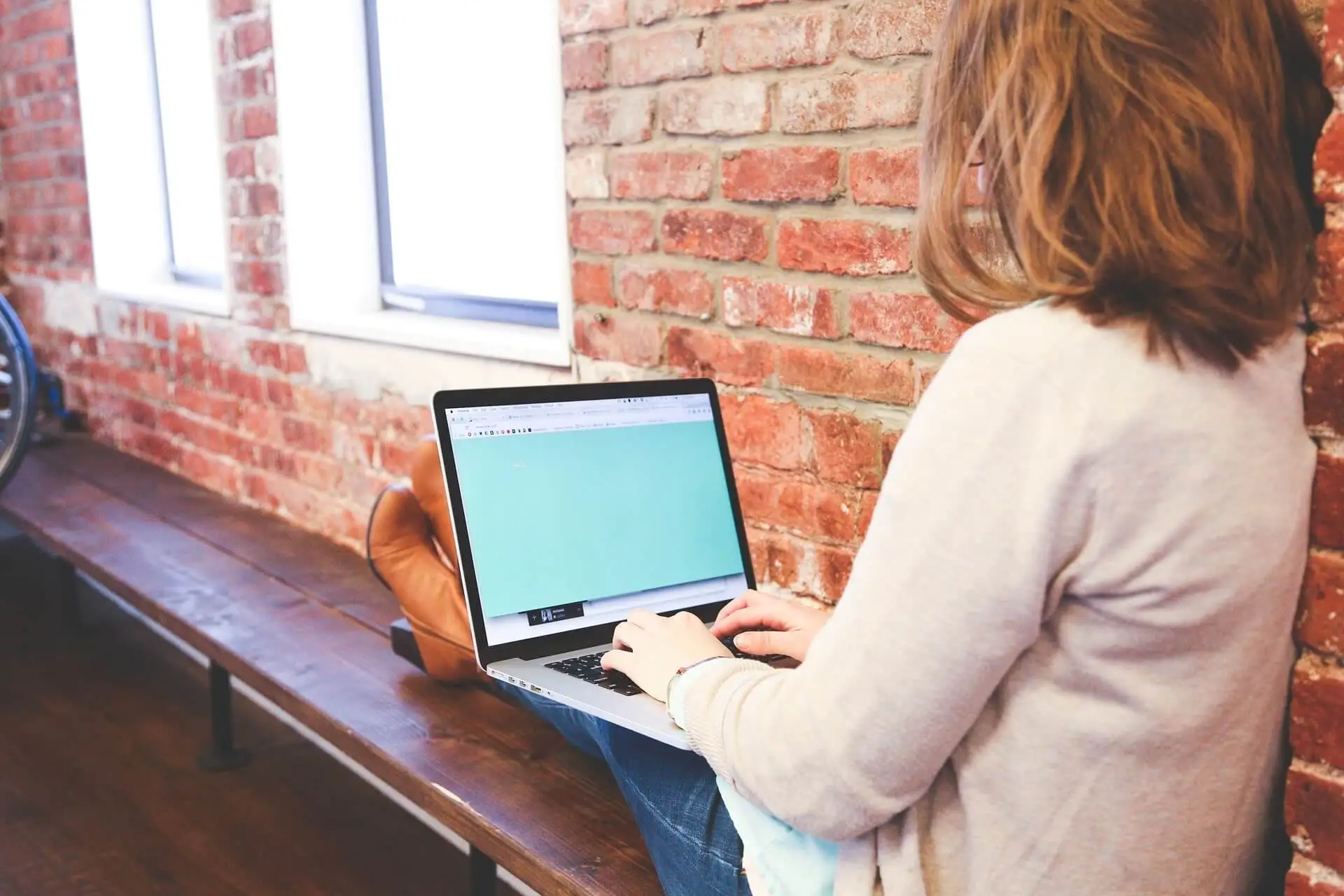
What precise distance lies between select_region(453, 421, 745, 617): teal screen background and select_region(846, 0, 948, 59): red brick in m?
0.49

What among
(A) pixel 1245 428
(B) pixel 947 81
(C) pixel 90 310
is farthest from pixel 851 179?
(C) pixel 90 310

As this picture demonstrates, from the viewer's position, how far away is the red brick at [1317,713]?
0.92 m

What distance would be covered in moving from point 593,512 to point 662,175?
589 mm

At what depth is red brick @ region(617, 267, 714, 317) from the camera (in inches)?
69.2

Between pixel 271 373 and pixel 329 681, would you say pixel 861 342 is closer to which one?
pixel 329 681

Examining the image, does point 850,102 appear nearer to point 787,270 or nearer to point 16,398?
point 787,270

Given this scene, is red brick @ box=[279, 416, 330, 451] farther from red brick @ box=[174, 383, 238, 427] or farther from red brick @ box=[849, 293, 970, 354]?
red brick @ box=[849, 293, 970, 354]

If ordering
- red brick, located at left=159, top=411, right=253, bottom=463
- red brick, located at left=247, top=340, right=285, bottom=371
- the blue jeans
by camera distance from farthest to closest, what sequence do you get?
red brick, located at left=159, top=411, right=253, bottom=463
red brick, located at left=247, top=340, right=285, bottom=371
the blue jeans

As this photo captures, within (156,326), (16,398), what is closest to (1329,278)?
(156,326)

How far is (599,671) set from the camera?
1.31 m

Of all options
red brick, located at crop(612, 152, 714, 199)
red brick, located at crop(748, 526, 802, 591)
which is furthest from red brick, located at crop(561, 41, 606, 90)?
red brick, located at crop(748, 526, 802, 591)

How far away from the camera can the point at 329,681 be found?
1.78 m

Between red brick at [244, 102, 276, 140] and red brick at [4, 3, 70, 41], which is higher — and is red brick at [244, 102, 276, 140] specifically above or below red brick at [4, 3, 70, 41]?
below

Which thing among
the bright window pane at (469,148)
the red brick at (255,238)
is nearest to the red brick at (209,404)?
the red brick at (255,238)
